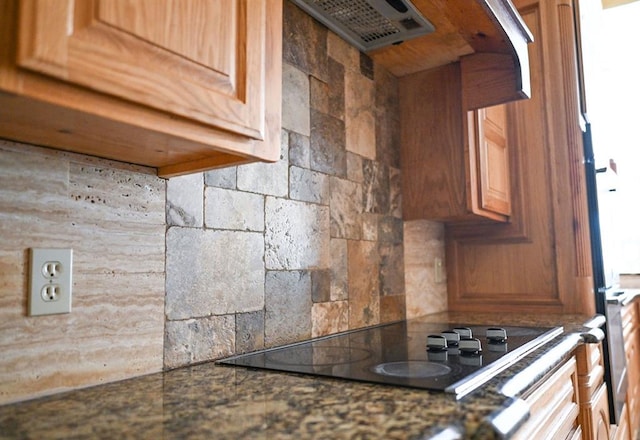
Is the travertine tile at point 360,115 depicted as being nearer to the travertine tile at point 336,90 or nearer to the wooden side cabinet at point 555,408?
the travertine tile at point 336,90

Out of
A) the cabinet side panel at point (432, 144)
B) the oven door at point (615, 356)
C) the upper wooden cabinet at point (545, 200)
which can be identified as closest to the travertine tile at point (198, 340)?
the cabinet side panel at point (432, 144)

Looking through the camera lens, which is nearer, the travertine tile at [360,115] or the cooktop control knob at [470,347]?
the cooktop control knob at [470,347]

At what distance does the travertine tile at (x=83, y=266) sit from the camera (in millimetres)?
834

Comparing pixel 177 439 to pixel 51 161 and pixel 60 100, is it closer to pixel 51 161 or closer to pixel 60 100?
pixel 60 100

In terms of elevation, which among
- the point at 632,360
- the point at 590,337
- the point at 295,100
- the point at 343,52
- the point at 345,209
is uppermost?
the point at 343,52

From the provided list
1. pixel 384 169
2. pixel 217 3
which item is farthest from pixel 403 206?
pixel 217 3

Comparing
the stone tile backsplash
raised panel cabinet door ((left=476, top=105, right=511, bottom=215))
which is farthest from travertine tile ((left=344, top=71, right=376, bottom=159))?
raised panel cabinet door ((left=476, top=105, right=511, bottom=215))

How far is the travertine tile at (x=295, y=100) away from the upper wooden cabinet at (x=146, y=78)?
1.79 feet

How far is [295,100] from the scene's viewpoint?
153 cm

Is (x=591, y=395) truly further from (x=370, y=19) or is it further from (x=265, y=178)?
(x=370, y=19)

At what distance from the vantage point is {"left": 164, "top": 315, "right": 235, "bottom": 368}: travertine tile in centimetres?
109

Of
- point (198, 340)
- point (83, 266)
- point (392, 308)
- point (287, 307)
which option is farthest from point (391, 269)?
point (83, 266)

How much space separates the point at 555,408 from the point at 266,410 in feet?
2.83

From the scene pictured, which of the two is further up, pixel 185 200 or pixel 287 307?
pixel 185 200
